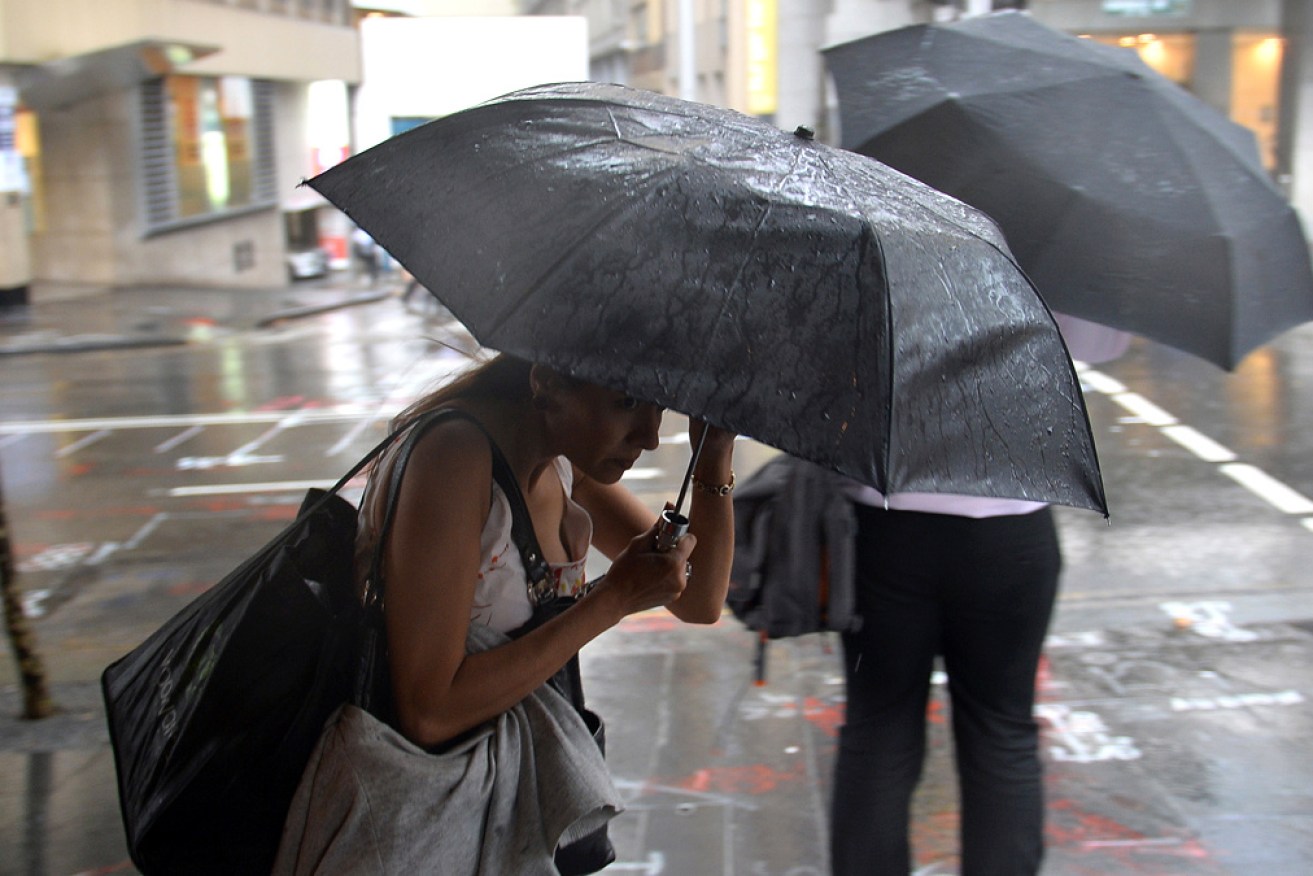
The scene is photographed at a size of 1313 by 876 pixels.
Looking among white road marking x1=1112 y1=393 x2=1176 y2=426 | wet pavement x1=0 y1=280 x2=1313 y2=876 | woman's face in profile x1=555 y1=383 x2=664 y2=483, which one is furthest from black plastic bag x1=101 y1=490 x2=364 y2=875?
white road marking x1=1112 y1=393 x2=1176 y2=426

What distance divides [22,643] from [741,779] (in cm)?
263

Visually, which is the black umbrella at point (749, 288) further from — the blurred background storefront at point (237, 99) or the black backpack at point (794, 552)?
the blurred background storefront at point (237, 99)

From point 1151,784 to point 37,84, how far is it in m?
19.6

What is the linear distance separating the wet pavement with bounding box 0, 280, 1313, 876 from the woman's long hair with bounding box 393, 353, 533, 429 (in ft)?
0.55

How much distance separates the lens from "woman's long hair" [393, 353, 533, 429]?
6.39 feet

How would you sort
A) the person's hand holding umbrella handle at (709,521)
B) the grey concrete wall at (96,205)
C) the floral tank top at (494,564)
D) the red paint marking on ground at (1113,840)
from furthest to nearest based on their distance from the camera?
the grey concrete wall at (96,205), the red paint marking on ground at (1113,840), the person's hand holding umbrella handle at (709,521), the floral tank top at (494,564)

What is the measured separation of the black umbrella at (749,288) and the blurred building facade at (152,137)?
61.1 feet

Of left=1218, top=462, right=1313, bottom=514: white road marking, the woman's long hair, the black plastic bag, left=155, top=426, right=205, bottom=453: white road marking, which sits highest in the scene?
the woman's long hair

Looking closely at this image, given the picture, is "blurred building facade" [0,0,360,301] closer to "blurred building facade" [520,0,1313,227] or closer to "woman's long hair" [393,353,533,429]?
"blurred building facade" [520,0,1313,227]

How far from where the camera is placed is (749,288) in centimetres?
168

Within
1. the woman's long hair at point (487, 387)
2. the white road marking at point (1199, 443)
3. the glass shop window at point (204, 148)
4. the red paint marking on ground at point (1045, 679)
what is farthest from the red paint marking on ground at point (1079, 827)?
the glass shop window at point (204, 148)

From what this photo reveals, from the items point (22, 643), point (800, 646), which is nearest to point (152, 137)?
point (22, 643)

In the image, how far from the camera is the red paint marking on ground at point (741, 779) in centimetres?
403

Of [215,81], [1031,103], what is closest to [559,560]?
[1031,103]
